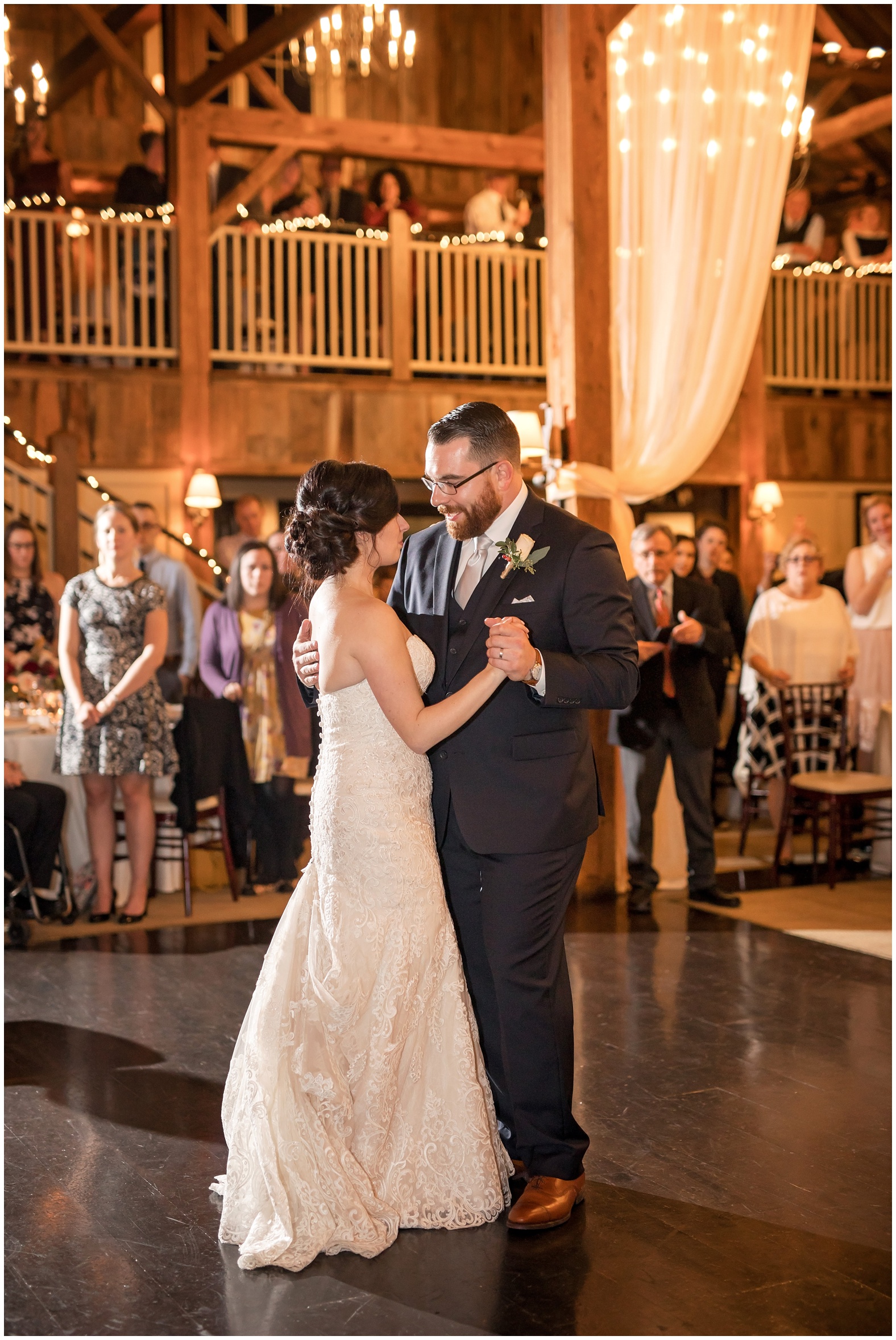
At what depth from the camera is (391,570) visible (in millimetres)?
6918

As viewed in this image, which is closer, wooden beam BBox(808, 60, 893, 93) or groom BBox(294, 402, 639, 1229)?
groom BBox(294, 402, 639, 1229)

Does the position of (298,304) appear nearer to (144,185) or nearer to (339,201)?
(339,201)

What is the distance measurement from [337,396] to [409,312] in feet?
2.98

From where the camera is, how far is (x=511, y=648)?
2514 millimetres

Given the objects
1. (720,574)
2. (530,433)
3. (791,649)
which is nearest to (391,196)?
(530,433)

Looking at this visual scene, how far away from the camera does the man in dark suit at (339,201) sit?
10.7 metres

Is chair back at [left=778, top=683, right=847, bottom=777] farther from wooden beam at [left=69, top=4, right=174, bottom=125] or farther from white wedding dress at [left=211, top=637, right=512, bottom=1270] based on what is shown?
wooden beam at [left=69, top=4, right=174, bottom=125]

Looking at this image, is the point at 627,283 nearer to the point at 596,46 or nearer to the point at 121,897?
the point at 596,46

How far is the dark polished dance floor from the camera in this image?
2.42 m

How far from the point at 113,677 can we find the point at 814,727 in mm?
3297

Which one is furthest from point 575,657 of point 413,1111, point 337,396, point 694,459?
point 337,396

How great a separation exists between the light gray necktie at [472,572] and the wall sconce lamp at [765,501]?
8.75m

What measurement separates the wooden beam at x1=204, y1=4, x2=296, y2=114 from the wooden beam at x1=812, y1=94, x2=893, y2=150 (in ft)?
14.9

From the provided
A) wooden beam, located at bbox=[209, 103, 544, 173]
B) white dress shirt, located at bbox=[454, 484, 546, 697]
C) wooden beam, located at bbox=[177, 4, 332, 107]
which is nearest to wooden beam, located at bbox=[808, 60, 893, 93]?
wooden beam, located at bbox=[209, 103, 544, 173]
